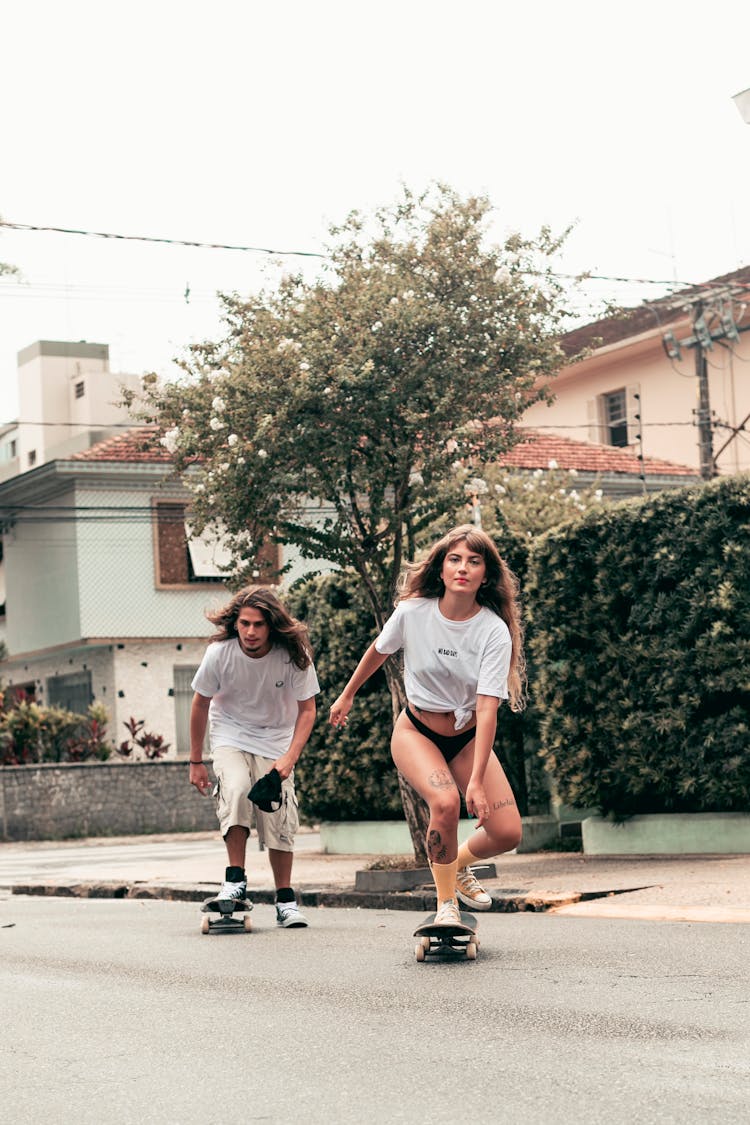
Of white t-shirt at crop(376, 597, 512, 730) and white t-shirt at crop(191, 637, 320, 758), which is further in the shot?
white t-shirt at crop(191, 637, 320, 758)

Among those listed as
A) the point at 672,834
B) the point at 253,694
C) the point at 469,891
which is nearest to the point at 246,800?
the point at 253,694

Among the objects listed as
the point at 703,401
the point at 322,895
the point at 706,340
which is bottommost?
the point at 322,895

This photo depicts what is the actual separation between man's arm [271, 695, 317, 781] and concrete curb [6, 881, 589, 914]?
5.94 ft

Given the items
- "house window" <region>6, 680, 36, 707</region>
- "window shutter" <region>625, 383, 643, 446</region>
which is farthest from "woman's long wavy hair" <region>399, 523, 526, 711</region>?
"window shutter" <region>625, 383, 643, 446</region>

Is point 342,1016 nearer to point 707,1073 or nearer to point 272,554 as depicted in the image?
point 707,1073

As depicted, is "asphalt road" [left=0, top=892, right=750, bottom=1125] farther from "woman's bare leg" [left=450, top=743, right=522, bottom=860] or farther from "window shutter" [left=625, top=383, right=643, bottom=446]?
"window shutter" [left=625, top=383, right=643, bottom=446]

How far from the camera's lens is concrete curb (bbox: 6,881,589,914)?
10414mm

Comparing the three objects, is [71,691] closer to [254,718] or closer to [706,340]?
[706,340]

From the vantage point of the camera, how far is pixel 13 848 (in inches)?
942

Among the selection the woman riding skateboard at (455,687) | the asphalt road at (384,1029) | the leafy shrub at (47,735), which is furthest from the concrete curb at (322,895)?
the leafy shrub at (47,735)

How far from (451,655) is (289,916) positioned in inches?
104

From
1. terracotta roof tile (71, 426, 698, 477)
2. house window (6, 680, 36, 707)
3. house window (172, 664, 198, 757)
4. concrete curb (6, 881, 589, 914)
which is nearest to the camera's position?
concrete curb (6, 881, 589, 914)

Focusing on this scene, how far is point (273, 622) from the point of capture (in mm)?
9555

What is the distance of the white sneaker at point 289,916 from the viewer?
32.1 ft
